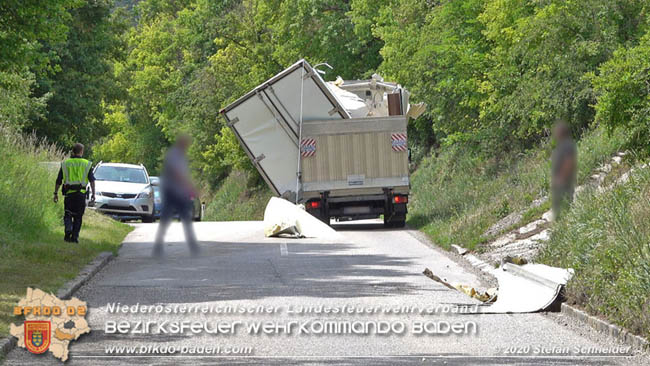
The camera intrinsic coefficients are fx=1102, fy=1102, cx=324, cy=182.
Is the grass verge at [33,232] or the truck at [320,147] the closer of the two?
the grass verge at [33,232]

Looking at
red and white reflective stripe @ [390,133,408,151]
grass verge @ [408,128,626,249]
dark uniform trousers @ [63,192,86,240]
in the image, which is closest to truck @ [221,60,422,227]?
red and white reflective stripe @ [390,133,408,151]

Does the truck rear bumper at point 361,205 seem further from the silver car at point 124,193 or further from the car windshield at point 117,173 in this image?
the car windshield at point 117,173

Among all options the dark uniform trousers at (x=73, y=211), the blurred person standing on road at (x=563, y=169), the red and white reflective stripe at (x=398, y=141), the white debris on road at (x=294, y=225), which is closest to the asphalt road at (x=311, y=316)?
the dark uniform trousers at (x=73, y=211)

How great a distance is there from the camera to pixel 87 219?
2495 cm

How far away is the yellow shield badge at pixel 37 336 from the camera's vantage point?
870cm

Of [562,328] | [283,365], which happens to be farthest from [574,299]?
[283,365]

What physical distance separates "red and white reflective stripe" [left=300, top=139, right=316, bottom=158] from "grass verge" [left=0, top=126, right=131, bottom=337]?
15.0 feet

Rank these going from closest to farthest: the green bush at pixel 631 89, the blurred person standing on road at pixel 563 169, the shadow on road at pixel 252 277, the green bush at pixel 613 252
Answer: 1. the blurred person standing on road at pixel 563 169
2. the green bush at pixel 613 252
3. the shadow on road at pixel 252 277
4. the green bush at pixel 631 89

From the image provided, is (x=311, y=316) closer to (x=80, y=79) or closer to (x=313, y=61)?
(x=80, y=79)

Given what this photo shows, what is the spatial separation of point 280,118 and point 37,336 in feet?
58.5

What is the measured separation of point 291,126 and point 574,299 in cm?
1552

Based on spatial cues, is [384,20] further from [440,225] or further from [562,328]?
[562,328]

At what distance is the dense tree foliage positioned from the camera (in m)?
11.4

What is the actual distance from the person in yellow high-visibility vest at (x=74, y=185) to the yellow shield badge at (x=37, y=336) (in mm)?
A: 9276
